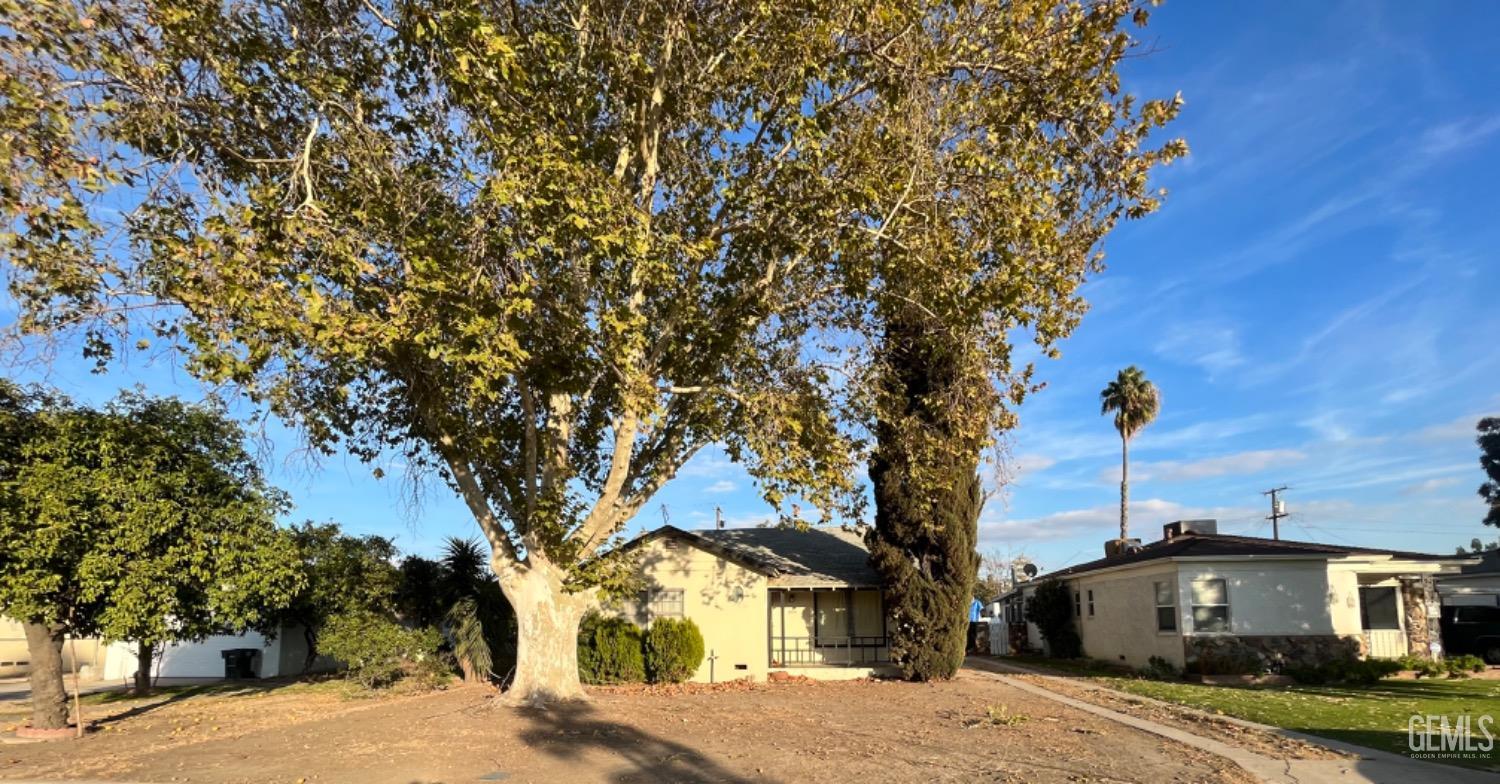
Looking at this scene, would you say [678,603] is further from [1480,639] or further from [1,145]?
[1480,639]

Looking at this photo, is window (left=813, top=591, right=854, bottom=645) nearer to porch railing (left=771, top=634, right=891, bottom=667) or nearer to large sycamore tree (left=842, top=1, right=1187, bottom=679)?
porch railing (left=771, top=634, right=891, bottom=667)

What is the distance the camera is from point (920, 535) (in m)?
21.5

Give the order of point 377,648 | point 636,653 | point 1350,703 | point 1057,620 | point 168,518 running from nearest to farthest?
point 168,518
point 1350,703
point 377,648
point 636,653
point 1057,620

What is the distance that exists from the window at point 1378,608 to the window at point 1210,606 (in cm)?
412

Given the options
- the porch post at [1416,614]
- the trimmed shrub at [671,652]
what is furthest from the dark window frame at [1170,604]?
the trimmed shrub at [671,652]

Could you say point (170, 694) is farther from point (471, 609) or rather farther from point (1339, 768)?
point (1339, 768)

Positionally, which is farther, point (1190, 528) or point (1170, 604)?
point (1190, 528)

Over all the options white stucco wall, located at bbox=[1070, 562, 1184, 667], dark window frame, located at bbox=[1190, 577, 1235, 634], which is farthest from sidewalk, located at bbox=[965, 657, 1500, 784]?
white stucco wall, located at bbox=[1070, 562, 1184, 667]

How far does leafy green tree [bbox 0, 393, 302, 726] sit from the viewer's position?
1305 centimetres

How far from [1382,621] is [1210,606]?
17.3 ft

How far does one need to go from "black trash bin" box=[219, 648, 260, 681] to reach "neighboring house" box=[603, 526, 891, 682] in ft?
43.5

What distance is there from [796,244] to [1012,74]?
3.90 m

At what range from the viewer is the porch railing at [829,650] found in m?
25.7

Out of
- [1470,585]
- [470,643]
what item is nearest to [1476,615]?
[1470,585]
